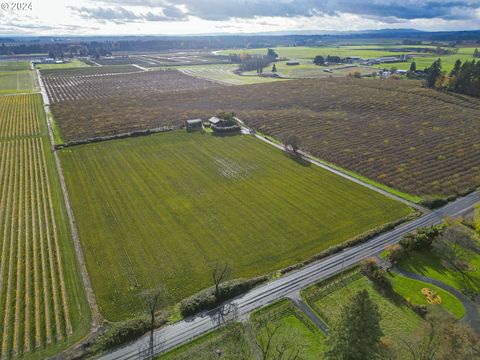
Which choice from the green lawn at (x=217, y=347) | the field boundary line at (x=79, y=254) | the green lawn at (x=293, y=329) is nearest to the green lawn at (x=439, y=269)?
the green lawn at (x=293, y=329)

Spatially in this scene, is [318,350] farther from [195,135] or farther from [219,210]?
[195,135]

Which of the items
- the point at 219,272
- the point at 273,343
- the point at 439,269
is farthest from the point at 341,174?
the point at 273,343

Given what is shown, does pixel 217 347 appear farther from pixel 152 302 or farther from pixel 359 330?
pixel 359 330

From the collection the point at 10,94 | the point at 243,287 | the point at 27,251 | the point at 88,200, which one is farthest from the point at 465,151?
the point at 10,94

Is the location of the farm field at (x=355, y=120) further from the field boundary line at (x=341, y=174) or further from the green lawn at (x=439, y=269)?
the green lawn at (x=439, y=269)

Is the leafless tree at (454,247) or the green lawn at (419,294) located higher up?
the leafless tree at (454,247)

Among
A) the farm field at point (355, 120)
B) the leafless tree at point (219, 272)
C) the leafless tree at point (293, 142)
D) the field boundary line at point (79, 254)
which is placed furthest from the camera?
the leafless tree at point (293, 142)

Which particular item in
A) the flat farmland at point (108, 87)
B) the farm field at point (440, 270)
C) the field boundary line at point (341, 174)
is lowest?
the farm field at point (440, 270)
